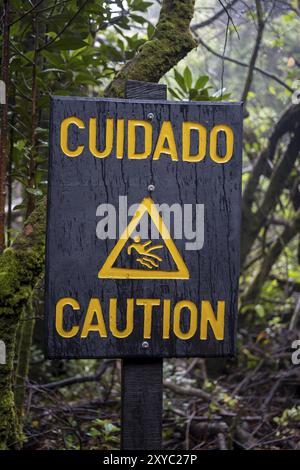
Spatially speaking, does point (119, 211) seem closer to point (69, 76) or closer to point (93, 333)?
point (93, 333)

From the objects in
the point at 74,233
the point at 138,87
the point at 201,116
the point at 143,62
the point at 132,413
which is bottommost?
the point at 132,413

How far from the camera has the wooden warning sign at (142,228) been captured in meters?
1.93

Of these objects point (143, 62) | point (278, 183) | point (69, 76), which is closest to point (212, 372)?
point (278, 183)

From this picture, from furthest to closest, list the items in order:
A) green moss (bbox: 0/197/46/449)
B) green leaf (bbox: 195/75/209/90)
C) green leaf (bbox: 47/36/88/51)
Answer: green leaf (bbox: 195/75/209/90) < green leaf (bbox: 47/36/88/51) < green moss (bbox: 0/197/46/449)

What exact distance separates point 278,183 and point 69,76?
2.88 m

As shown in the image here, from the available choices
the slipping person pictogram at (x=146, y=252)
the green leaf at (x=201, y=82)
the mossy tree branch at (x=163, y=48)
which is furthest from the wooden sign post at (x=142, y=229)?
the green leaf at (x=201, y=82)

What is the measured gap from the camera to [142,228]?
1951 mm

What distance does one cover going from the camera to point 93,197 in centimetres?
194

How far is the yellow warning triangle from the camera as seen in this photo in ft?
6.37

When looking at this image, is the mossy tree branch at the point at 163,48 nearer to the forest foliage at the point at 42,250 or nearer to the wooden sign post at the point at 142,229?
the forest foliage at the point at 42,250

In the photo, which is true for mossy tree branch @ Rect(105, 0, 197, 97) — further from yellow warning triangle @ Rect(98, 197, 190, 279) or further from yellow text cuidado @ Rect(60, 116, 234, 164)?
yellow warning triangle @ Rect(98, 197, 190, 279)

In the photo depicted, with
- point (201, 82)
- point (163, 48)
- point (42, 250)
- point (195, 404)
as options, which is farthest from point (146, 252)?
point (195, 404)

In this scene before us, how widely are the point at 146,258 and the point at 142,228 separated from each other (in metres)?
0.10

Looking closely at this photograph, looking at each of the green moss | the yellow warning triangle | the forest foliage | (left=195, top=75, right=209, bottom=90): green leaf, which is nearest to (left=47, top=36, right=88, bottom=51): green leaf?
the forest foliage
